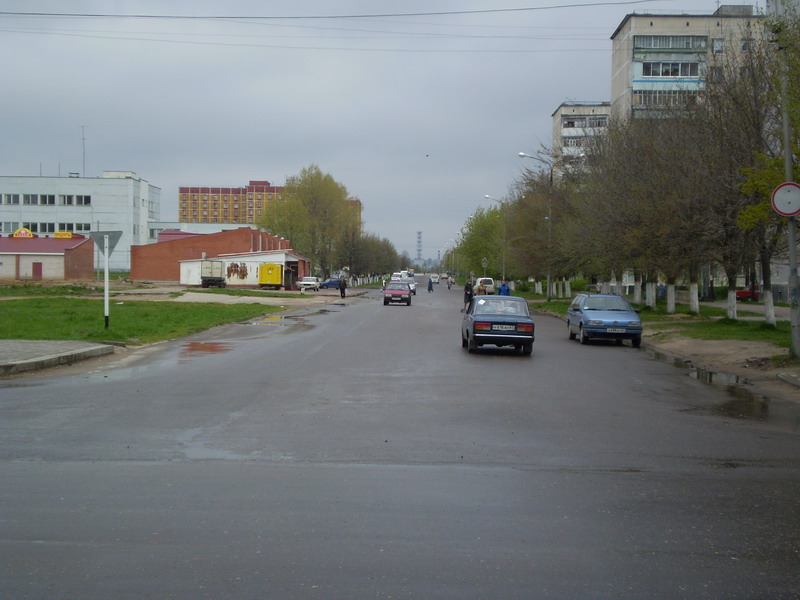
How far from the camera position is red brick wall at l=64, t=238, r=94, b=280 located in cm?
8006

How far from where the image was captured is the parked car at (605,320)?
2333cm

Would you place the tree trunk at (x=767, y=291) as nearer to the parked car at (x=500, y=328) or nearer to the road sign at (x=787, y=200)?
the parked car at (x=500, y=328)

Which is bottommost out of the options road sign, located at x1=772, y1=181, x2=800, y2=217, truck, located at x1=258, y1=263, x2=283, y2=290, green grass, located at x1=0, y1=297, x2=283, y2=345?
green grass, located at x1=0, y1=297, x2=283, y2=345

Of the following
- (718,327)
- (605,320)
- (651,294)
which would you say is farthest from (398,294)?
(605,320)

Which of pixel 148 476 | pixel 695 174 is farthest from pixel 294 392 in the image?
pixel 695 174

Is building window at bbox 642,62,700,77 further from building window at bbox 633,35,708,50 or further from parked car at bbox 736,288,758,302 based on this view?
parked car at bbox 736,288,758,302

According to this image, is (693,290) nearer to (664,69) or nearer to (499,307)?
(499,307)

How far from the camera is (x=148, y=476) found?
7074mm

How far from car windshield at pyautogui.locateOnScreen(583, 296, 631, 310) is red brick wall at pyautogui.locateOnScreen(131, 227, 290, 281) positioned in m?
67.3

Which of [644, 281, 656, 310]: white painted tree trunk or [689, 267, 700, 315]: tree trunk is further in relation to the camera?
[644, 281, 656, 310]: white painted tree trunk

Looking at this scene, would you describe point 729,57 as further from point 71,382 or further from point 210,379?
point 71,382

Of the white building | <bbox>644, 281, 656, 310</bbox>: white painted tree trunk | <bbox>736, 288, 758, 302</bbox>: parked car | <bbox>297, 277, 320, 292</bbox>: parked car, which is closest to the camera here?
<bbox>644, 281, 656, 310</bbox>: white painted tree trunk

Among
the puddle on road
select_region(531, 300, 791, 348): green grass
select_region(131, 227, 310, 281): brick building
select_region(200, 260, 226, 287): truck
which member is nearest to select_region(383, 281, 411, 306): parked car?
select_region(531, 300, 791, 348): green grass

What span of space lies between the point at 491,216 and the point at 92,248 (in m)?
44.4
